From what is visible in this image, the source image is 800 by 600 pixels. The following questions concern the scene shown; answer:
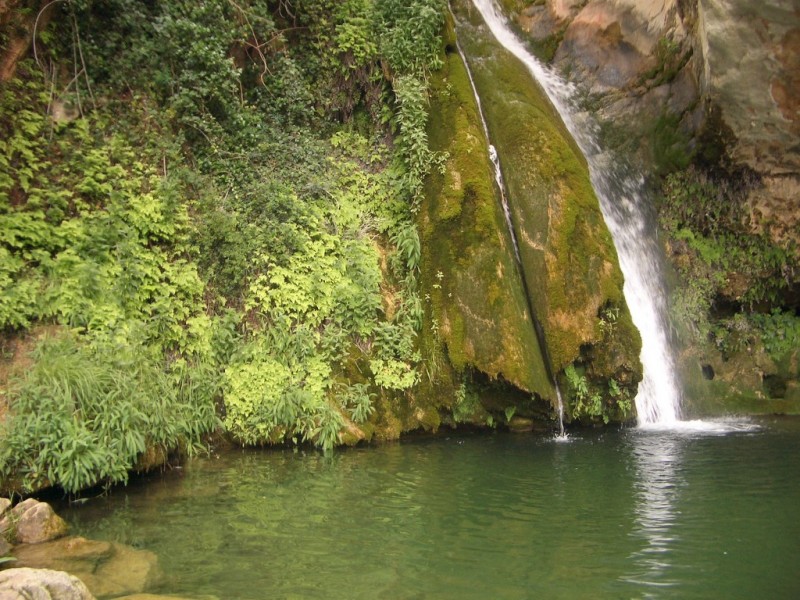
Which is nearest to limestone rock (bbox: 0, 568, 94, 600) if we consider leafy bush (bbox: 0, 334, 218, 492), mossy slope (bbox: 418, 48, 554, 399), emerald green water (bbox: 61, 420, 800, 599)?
emerald green water (bbox: 61, 420, 800, 599)

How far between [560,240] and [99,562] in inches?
291

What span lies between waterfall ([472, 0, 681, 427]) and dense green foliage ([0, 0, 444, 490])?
11.5 feet

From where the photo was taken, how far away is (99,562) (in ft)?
17.7

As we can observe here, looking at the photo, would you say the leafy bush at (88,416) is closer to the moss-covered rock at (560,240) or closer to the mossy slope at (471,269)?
the mossy slope at (471,269)

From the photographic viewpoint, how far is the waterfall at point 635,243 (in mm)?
10734

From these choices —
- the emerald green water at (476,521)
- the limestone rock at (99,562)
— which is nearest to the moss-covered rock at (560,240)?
the emerald green water at (476,521)

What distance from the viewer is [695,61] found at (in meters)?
12.4

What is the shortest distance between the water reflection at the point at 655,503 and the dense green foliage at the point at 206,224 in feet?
11.1

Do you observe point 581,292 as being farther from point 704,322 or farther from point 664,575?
point 664,575

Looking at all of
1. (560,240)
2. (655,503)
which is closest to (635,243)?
(560,240)

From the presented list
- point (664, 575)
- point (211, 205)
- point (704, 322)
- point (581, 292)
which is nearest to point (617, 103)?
point (704, 322)

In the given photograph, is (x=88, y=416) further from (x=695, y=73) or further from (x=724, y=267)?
(x=695, y=73)

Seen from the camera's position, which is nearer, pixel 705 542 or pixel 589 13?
pixel 705 542

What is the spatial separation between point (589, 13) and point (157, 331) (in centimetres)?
1105
